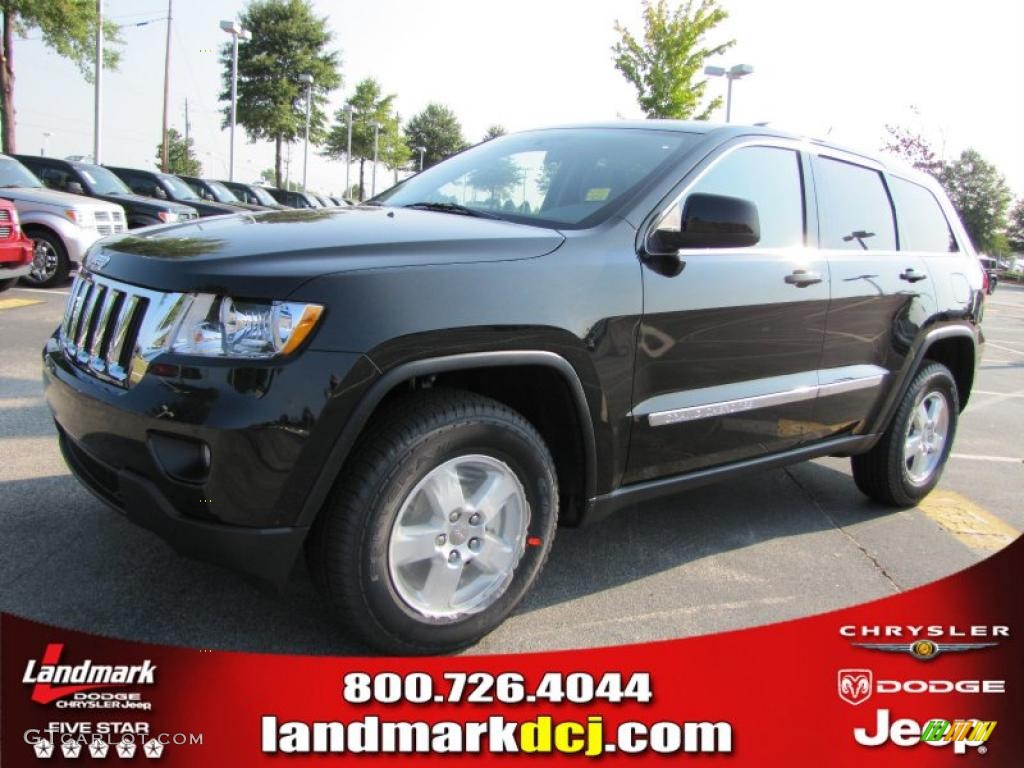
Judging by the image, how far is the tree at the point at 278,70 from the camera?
38.9 m

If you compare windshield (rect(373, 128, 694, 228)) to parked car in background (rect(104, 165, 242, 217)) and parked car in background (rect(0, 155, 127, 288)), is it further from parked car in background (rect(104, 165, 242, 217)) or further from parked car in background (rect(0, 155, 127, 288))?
parked car in background (rect(104, 165, 242, 217))

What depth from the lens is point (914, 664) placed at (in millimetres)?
2301

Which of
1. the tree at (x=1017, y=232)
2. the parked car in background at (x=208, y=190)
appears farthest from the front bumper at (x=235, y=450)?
the tree at (x=1017, y=232)

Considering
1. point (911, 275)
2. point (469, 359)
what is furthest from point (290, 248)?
point (911, 275)

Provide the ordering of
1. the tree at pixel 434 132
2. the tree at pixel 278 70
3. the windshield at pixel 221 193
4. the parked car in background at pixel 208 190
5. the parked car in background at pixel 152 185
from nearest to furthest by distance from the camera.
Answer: the parked car in background at pixel 152 185, the parked car in background at pixel 208 190, the windshield at pixel 221 193, the tree at pixel 278 70, the tree at pixel 434 132

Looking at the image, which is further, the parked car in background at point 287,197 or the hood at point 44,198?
the parked car in background at point 287,197

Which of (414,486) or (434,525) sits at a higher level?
(414,486)

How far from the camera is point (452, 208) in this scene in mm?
3326

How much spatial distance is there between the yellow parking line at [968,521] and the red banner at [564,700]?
1.78 meters

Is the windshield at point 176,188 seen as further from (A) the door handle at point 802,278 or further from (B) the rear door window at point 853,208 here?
(A) the door handle at point 802,278

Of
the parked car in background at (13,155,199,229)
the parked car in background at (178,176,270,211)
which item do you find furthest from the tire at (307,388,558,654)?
the parked car in background at (178,176,270,211)

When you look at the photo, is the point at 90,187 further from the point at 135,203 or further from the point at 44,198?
the point at 44,198

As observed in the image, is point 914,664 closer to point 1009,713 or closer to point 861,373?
point 1009,713

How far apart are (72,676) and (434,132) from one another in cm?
6999
